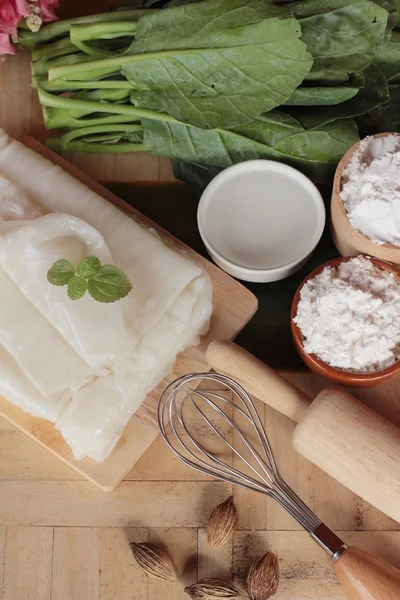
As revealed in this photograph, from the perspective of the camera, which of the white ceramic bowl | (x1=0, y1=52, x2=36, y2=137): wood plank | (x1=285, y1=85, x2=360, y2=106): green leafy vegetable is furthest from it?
(x1=0, y1=52, x2=36, y2=137): wood plank

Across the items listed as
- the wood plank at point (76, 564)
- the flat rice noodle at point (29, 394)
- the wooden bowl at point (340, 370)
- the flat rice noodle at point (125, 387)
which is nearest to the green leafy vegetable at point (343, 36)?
the wooden bowl at point (340, 370)

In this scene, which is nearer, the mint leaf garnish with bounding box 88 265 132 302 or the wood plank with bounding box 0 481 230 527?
the mint leaf garnish with bounding box 88 265 132 302

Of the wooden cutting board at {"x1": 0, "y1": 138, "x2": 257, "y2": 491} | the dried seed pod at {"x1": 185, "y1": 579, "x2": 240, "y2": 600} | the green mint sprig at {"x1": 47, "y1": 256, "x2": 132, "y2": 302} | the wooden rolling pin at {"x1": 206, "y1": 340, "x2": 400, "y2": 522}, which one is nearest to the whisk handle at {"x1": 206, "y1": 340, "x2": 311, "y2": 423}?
the wooden rolling pin at {"x1": 206, "y1": 340, "x2": 400, "y2": 522}

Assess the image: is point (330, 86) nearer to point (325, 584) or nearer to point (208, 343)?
point (208, 343)

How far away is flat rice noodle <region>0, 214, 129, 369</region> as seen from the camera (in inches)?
49.6

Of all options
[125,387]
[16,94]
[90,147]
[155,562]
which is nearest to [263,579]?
[155,562]

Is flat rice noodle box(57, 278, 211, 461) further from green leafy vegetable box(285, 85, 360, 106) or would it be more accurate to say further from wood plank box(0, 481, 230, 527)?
green leafy vegetable box(285, 85, 360, 106)

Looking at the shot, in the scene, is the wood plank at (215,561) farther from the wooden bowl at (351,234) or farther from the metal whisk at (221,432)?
the wooden bowl at (351,234)

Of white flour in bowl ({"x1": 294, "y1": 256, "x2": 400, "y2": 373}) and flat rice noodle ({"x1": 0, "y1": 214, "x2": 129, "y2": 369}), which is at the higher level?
flat rice noodle ({"x1": 0, "y1": 214, "x2": 129, "y2": 369})

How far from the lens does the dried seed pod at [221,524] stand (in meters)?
1.34

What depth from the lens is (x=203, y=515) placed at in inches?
54.3

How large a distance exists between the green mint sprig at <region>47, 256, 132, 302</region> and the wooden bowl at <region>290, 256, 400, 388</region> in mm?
310

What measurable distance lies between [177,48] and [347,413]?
68cm

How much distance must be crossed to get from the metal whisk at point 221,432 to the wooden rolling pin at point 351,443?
0.10 meters
